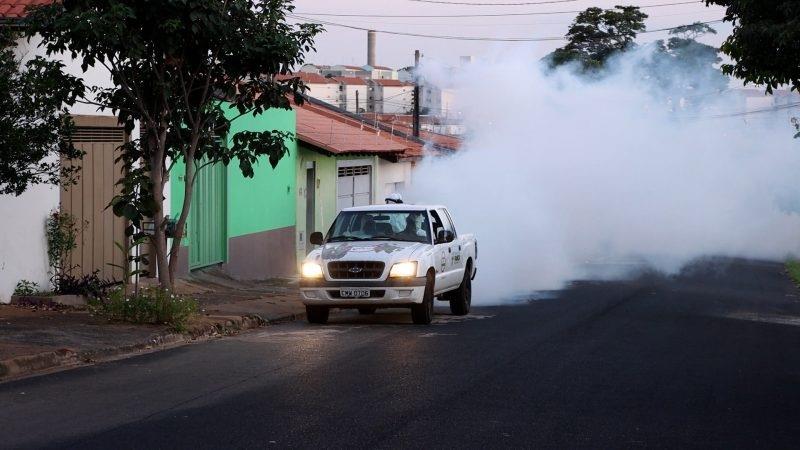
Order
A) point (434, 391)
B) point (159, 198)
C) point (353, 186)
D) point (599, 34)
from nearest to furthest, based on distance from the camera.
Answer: point (434, 391) → point (159, 198) → point (353, 186) → point (599, 34)

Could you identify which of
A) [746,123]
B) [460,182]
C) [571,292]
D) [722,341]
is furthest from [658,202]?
[722,341]

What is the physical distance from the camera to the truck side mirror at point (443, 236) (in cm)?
1938

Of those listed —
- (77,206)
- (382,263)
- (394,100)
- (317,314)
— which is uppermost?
(394,100)

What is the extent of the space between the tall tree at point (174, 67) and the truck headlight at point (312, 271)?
2018 mm

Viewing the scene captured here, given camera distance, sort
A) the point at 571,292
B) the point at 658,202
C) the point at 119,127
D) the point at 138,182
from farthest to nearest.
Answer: the point at 658,202 < the point at 571,292 < the point at 119,127 < the point at 138,182

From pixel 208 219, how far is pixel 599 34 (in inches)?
1685

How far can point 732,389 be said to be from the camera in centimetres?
1180

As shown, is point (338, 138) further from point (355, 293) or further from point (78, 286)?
point (355, 293)

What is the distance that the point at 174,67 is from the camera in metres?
16.4

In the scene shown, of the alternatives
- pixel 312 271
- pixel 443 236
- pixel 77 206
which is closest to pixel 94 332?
pixel 312 271

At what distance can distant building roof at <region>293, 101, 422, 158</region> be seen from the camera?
3198 centimetres

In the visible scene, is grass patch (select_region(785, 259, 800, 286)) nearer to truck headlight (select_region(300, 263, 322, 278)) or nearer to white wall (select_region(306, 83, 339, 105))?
truck headlight (select_region(300, 263, 322, 278))

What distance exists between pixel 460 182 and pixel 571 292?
1134 centimetres

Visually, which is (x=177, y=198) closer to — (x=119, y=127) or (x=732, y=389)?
(x=119, y=127)
